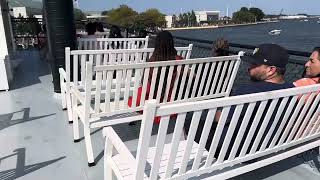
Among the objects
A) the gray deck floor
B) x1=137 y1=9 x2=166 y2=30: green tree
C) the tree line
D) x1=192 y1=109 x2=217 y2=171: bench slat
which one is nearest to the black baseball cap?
x1=192 y1=109 x2=217 y2=171: bench slat

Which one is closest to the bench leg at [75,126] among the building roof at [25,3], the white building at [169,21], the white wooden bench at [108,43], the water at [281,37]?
the white wooden bench at [108,43]

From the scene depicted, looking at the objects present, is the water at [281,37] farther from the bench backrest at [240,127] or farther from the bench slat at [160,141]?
the bench slat at [160,141]

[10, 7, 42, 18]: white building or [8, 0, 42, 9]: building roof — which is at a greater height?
[8, 0, 42, 9]: building roof

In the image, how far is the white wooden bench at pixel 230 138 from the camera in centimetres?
166

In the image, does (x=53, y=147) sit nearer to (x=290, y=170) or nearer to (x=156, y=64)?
(x=156, y=64)

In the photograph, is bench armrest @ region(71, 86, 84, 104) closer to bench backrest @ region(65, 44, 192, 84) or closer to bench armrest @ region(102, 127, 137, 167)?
bench backrest @ region(65, 44, 192, 84)

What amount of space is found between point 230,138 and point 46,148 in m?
2.02

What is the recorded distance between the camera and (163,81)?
3.04 meters

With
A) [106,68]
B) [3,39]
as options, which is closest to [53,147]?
[106,68]

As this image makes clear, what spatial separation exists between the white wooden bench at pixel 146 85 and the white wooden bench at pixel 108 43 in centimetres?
243

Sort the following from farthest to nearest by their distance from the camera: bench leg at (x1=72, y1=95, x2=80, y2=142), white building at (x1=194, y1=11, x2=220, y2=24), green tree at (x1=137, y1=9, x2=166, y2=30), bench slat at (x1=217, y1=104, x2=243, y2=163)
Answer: white building at (x1=194, y1=11, x2=220, y2=24), green tree at (x1=137, y1=9, x2=166, y2=30), bench leg at (x1=72, y1=95, x2=80, y2=142), bench slat at (x1=217, y1=104, x2=243, y2=163)

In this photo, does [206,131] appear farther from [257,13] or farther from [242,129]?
[257,13]

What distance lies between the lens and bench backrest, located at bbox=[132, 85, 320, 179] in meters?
1.57

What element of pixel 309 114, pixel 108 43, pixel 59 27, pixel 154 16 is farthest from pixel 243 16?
pixel 309 114
